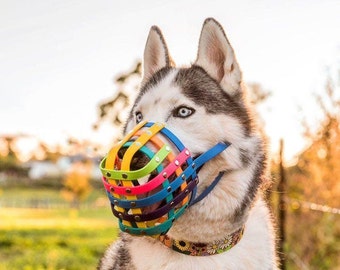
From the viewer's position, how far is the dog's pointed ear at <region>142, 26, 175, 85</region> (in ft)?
10.3

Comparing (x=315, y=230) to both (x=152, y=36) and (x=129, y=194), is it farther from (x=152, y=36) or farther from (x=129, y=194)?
(x=129, y=194)

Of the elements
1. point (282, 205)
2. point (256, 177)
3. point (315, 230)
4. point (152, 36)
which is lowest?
point (315, 230)

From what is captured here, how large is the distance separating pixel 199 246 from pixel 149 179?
0.48 meters

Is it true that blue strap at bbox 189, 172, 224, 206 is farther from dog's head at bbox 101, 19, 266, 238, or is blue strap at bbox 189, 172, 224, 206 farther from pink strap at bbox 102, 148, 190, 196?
pink strap at bbox 102, 148, 190, 196

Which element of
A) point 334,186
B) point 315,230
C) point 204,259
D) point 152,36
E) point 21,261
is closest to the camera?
point 204,259

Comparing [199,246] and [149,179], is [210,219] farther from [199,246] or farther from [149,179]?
[149,179]

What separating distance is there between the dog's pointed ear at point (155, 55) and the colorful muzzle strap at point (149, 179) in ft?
2.49

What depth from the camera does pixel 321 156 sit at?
23.1 ft

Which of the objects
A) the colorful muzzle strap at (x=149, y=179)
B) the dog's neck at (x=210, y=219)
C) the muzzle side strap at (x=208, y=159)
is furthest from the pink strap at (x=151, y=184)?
the dog's neck at (x=210, y=219)

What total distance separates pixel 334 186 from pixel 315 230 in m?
0.81

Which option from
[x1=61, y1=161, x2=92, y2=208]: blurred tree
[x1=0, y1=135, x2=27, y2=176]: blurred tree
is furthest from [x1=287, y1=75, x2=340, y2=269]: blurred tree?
[x1=0, y1=135, x2=27, y2=176]: blurred tree

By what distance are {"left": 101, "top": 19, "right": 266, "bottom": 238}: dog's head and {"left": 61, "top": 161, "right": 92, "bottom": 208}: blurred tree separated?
172ft

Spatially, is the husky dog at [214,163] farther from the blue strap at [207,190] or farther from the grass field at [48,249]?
the grass field at [48,249]

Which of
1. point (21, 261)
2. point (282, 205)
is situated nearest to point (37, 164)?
point (21, 261)
